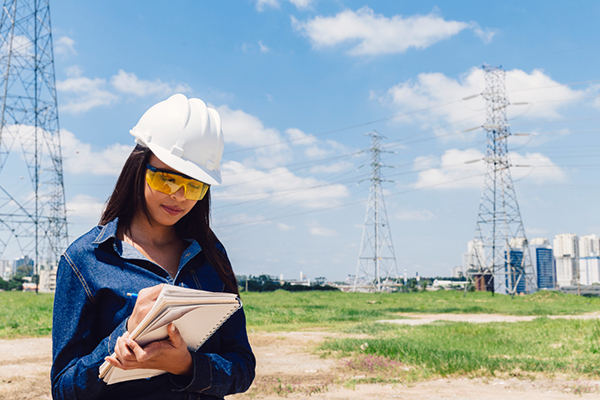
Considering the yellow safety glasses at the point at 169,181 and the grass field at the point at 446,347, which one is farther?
the grass field at the point at 446,347

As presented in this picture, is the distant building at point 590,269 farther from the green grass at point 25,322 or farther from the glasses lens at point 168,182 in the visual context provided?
the glasses lens at point 168,182

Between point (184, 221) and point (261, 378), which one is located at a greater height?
point (184, 221)

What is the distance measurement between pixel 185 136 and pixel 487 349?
8550 millimetres

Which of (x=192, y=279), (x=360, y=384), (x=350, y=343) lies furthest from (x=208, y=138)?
(x=350, y=343)

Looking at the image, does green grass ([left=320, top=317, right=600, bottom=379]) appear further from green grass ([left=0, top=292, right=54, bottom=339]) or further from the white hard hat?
green grass ([left=0, top=292, right=54, bottom=339])

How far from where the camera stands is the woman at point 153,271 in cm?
146

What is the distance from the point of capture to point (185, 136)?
1693 mm

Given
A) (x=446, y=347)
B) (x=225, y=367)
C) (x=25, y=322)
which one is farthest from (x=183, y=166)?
(x=25, y=322)

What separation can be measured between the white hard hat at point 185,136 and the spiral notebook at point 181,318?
44 centimetres

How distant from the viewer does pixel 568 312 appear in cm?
2083

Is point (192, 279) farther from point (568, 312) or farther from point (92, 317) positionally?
point (568, 312)

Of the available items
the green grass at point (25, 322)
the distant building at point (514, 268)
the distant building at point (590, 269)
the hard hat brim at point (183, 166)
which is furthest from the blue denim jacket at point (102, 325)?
the distant building at point (590, 269)

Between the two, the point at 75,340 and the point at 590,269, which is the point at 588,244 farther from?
the point at 75,340

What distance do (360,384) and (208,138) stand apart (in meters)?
5.49
